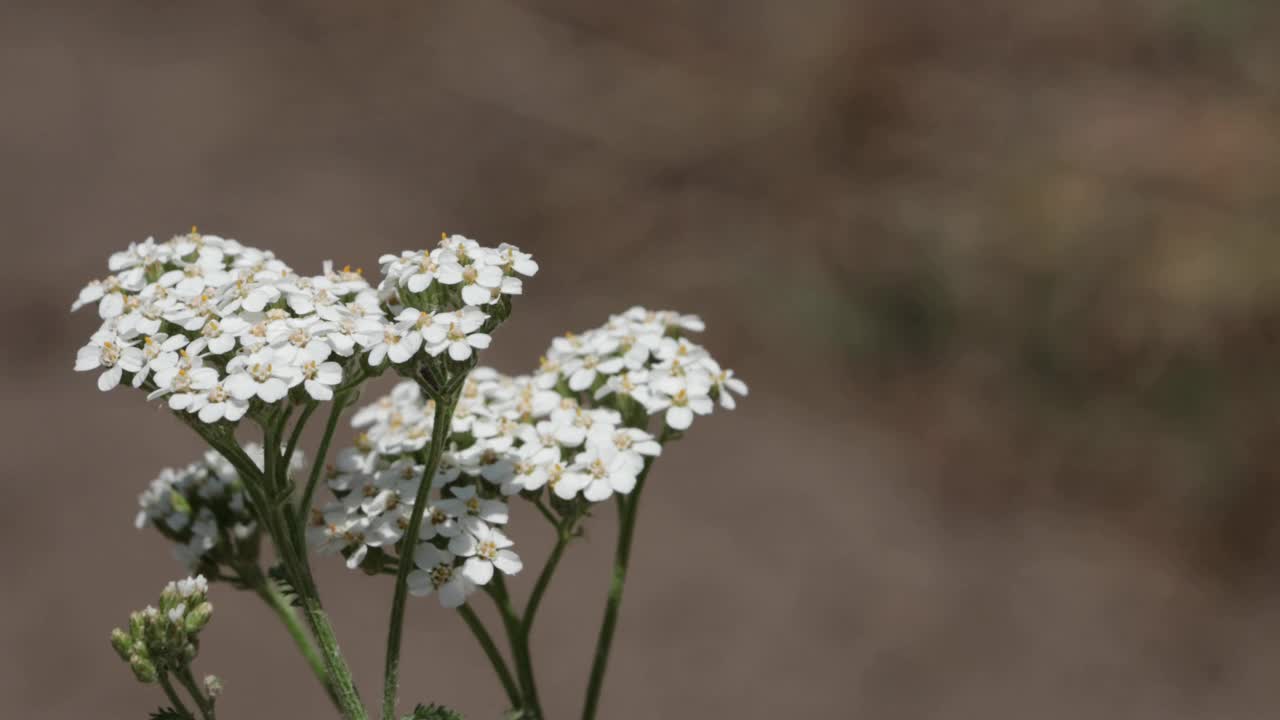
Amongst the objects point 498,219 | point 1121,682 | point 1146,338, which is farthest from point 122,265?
point 498,219

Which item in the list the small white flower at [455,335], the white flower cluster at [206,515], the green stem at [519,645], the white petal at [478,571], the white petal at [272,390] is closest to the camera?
the white petal at [272,390]

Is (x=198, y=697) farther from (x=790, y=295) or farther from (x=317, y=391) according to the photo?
(x=790, y=295)

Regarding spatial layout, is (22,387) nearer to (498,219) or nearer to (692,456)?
(498,219)

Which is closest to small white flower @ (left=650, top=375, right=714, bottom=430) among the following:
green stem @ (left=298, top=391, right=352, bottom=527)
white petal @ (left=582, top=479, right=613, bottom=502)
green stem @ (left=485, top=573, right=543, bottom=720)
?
white petal @ (left=582, top=479, right=613, bottom=502)

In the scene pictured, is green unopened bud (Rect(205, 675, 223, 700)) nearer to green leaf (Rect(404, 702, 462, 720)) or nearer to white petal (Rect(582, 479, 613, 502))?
green leaf (Rect(404, 702, 462, 720))

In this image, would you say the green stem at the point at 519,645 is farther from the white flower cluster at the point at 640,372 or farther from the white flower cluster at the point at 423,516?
the white flower cluster at the point at 640,372

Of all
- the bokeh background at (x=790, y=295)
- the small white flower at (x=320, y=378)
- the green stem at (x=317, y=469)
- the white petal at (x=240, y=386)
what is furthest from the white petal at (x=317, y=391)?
the bokeh background at (x=790, y=295)

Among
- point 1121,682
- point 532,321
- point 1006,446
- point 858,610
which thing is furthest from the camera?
point 532,321
